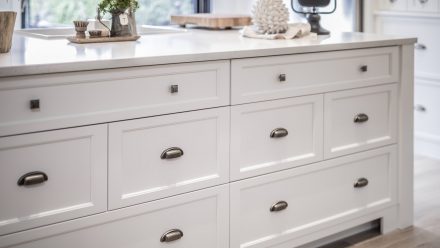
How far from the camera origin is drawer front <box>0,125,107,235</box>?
1.75 meters

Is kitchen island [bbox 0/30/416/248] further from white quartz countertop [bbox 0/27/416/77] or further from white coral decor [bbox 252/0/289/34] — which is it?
white coral decor [bbox 252/0/289/34]

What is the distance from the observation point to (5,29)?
193 cm

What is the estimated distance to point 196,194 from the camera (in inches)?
84.0

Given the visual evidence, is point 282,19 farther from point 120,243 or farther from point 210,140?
point 120,243

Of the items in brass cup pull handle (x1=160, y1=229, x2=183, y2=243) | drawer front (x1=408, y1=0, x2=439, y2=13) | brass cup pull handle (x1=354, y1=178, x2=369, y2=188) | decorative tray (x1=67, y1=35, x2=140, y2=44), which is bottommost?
brass cup pull handle (x1=160, y1=229, x2=183, y2=243)

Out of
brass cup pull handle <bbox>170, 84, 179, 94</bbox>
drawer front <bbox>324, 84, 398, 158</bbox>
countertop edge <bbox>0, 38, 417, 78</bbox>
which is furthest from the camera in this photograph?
drawer front <bbox>324, 84, 398, 158</bbox>

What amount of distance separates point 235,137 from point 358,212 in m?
0.74

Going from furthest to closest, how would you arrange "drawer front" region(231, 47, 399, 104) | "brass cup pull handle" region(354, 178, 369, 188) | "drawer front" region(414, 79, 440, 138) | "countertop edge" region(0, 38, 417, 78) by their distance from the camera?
"drawer front" region(414, 79, 440, 138)
"brass cup pull handle" region(354, 178, 369, 188)
"drawer front" region(231, 47, 399, 104)
"countertop edge" region(0, 38, 417, 78)

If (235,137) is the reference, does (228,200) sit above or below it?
below

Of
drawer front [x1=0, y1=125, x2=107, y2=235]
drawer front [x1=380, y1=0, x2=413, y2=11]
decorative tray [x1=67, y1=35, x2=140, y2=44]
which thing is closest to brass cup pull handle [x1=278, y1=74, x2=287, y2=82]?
decorative tray [x1=67, y1=35, x2=140, y2=44]

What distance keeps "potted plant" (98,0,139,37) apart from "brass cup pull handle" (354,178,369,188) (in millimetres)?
1041

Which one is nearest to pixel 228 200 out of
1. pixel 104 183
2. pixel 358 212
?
pixel 104 183

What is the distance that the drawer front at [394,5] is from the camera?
395 cm

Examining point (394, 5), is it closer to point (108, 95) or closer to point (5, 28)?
point (108, 95)
